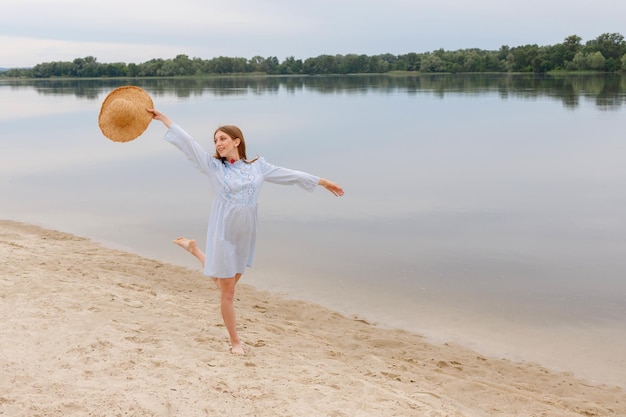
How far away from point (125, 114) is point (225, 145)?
89cm

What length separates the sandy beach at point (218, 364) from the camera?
15.8 ft

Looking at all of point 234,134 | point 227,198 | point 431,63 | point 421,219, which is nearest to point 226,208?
point 227,198

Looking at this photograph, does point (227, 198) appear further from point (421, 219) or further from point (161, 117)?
point (421, 219)

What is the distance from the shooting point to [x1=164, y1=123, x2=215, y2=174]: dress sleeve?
5.53m

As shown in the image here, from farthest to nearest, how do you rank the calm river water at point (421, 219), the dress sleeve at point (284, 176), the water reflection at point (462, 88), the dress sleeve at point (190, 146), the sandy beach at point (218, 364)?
the water reflection at point (462, 88) < the calm river water at point (421, 219) < the dress sleeve at point (284, 176) < the dress sleeve at point (190, 146) < the sandy beach at point (218, 364)

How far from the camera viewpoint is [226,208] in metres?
5.54

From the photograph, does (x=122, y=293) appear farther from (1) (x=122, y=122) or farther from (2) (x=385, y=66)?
(2) (x=385, y=66)

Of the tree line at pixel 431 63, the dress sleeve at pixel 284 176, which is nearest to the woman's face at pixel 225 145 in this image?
the dress sleeve at pixel 284 176

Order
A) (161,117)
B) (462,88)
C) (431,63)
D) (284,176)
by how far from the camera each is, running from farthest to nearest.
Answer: (431,63) < (462,88) < (284,176) < (161,117)

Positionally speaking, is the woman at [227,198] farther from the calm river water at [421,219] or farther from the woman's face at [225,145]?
the calm river water at [421,219]

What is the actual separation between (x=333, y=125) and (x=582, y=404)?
31.7 m

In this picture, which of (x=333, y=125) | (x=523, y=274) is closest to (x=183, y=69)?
(x=333, y=125)

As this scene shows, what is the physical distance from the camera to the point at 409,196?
55.9 ft

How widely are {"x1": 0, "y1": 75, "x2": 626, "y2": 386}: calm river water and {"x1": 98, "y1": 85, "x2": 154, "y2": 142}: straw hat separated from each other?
13.6 ft
